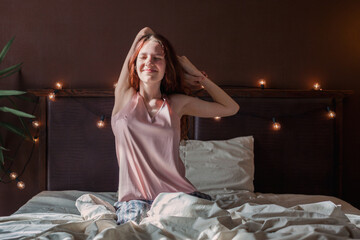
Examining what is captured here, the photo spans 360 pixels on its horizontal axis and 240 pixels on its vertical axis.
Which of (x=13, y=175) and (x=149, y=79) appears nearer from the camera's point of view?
(x=149, y=79)

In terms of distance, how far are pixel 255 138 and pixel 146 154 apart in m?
1.40

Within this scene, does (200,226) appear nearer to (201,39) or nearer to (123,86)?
(123,86)

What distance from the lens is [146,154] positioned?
1.93 m

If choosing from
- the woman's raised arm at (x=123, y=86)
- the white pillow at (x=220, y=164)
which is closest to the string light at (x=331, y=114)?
the white pillow at (x=220, y=164)

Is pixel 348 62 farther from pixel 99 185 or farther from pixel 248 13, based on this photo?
pixel 99 185

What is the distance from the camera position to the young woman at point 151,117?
1.88 m

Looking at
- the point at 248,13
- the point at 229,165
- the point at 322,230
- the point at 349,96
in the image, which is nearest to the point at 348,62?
the point at 349,96

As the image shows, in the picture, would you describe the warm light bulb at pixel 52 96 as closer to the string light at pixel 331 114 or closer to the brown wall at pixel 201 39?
the brown wall at pixel 201 39

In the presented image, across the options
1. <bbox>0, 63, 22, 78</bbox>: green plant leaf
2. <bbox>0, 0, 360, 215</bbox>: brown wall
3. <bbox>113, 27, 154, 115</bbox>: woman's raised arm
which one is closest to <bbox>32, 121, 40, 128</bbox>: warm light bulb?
<bbox>0, 0, 360, 215</bbox>: brown wall

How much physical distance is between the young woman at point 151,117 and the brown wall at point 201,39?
1.08 metres

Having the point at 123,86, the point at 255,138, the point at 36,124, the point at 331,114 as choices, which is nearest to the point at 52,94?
the point at 36,124

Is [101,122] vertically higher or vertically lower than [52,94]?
lower

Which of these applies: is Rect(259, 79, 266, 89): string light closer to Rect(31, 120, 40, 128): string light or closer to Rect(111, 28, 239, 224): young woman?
Rect(111, 28, 239, 224): young woman

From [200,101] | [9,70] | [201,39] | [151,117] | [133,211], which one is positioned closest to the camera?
[133,211]
